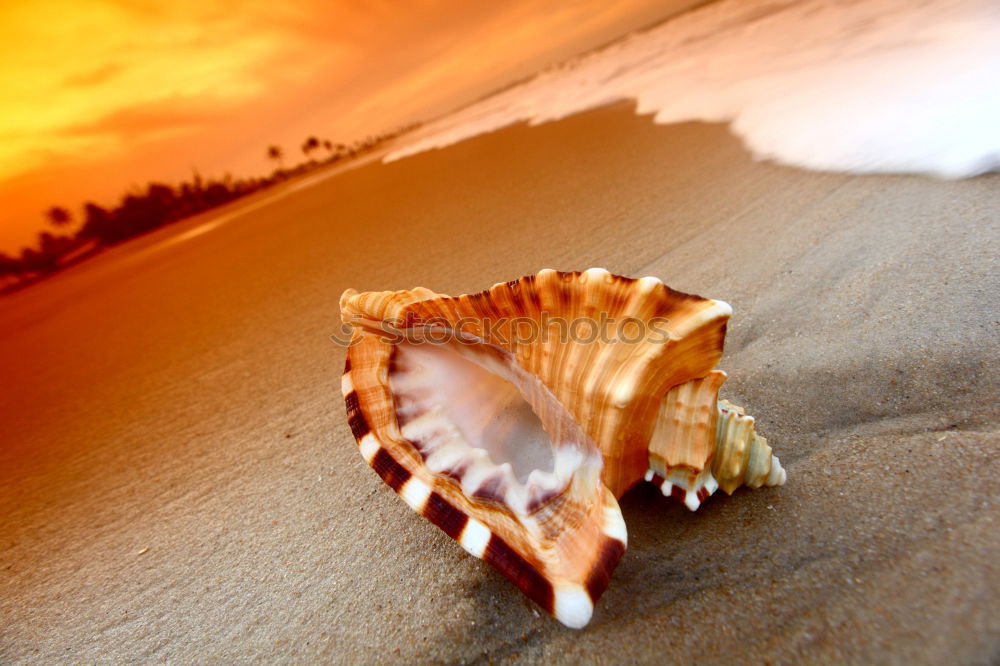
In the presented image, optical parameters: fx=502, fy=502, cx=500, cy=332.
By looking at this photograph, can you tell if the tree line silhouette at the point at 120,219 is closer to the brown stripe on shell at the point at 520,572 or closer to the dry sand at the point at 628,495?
the dry sand at the point at 628,495

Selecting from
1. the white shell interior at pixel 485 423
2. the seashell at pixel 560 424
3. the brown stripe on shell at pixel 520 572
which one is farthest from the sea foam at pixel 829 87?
the brown stripe on shell at pixel 520 572

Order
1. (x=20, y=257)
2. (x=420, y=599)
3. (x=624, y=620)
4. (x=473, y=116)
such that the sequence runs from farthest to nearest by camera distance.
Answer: (x=473, y=116) < (x=20, y=257) < (x=420, y=599) < (x=624, y=620)

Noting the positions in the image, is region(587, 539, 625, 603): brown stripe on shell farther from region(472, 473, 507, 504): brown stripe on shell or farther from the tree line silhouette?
the tree line silhouette

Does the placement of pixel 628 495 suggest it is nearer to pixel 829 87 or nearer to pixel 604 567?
pixel 604 567

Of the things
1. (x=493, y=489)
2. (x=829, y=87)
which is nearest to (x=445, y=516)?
(x=493, y=489)

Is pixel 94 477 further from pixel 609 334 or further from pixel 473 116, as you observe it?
pixel 473 116

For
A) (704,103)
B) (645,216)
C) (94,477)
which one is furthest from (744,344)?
(704,103)

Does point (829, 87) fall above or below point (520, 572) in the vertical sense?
above
